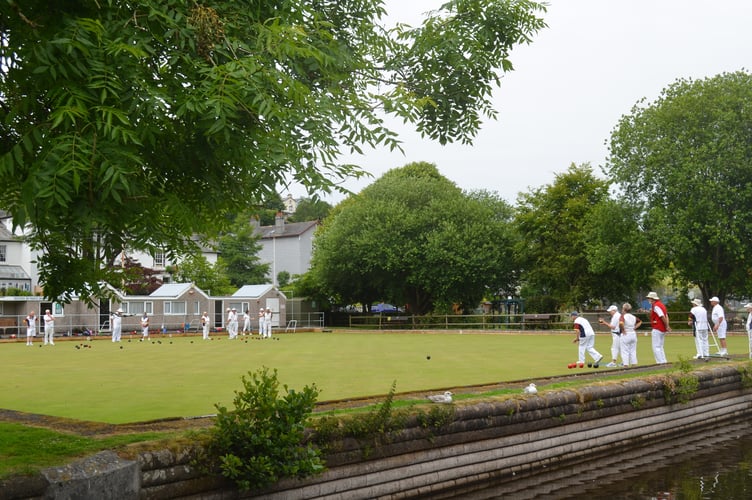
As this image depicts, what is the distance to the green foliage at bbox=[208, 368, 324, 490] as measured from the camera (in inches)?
286

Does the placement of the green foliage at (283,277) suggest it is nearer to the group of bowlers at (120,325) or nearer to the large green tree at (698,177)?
the group of bowlers at (120,325)

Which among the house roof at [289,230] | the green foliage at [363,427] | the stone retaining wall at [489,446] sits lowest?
the stone retaining wall at [489,446]

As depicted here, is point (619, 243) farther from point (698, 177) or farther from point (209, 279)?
point (209, 279)

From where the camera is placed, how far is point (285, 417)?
297 inches

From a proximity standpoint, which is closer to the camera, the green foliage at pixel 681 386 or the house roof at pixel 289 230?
the green foliage at pixel 681 386

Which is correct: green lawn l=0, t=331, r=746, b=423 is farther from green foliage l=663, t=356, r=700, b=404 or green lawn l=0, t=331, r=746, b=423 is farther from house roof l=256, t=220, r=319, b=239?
house roof l=256, t=220, r=319, b=239

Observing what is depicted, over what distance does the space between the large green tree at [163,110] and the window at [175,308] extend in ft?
152

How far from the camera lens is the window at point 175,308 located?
53281 millimetres

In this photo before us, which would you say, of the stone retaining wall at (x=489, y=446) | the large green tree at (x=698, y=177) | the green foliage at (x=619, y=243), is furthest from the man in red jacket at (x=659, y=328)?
the green foliage at (x=619, y=243)

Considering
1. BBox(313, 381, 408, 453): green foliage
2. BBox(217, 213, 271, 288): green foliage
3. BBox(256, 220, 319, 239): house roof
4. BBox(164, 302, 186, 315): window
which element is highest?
BBox(256, 220, 319, 239): house roof

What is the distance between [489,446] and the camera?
33.9ft

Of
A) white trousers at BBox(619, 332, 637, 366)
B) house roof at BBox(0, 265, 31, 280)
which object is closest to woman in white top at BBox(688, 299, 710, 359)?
white trousers at BBox(619, 332, 637, 366)

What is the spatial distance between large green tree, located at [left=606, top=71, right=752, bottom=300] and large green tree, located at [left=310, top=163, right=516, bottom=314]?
12254mm

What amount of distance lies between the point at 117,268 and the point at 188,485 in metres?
2.99
